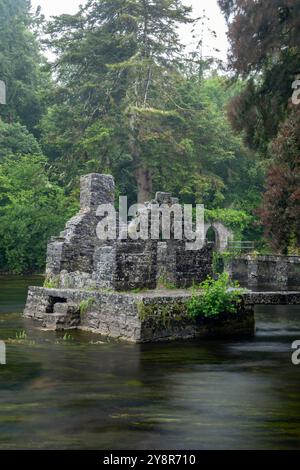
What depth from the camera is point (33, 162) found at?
43281 mm

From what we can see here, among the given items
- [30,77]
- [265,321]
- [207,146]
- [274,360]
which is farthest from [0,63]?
[274,360]

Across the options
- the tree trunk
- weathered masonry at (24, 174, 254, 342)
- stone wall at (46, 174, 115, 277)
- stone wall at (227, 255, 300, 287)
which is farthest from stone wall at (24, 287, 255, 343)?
the tree trunk

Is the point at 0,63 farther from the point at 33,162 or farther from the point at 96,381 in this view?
the point at 96,381

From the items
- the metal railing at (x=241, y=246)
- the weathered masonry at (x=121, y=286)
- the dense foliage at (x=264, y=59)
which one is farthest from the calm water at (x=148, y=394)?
the metal railing at (x=241, y=246)

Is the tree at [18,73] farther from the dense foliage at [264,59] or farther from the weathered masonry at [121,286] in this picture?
the dense foliage at [264,59]

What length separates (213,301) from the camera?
15.7 m

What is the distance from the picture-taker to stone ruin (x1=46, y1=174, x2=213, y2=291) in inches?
659

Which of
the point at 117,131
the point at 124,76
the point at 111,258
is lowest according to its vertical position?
the point at 111,258

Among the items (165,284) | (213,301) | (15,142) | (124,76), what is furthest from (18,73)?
(213,301)

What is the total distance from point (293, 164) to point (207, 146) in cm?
2625

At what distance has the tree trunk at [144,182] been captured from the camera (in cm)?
4041

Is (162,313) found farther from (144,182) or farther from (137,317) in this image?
(144,182)

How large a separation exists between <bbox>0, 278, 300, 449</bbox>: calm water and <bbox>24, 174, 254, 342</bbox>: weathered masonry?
28.1 inches

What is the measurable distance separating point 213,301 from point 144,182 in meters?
25.7
